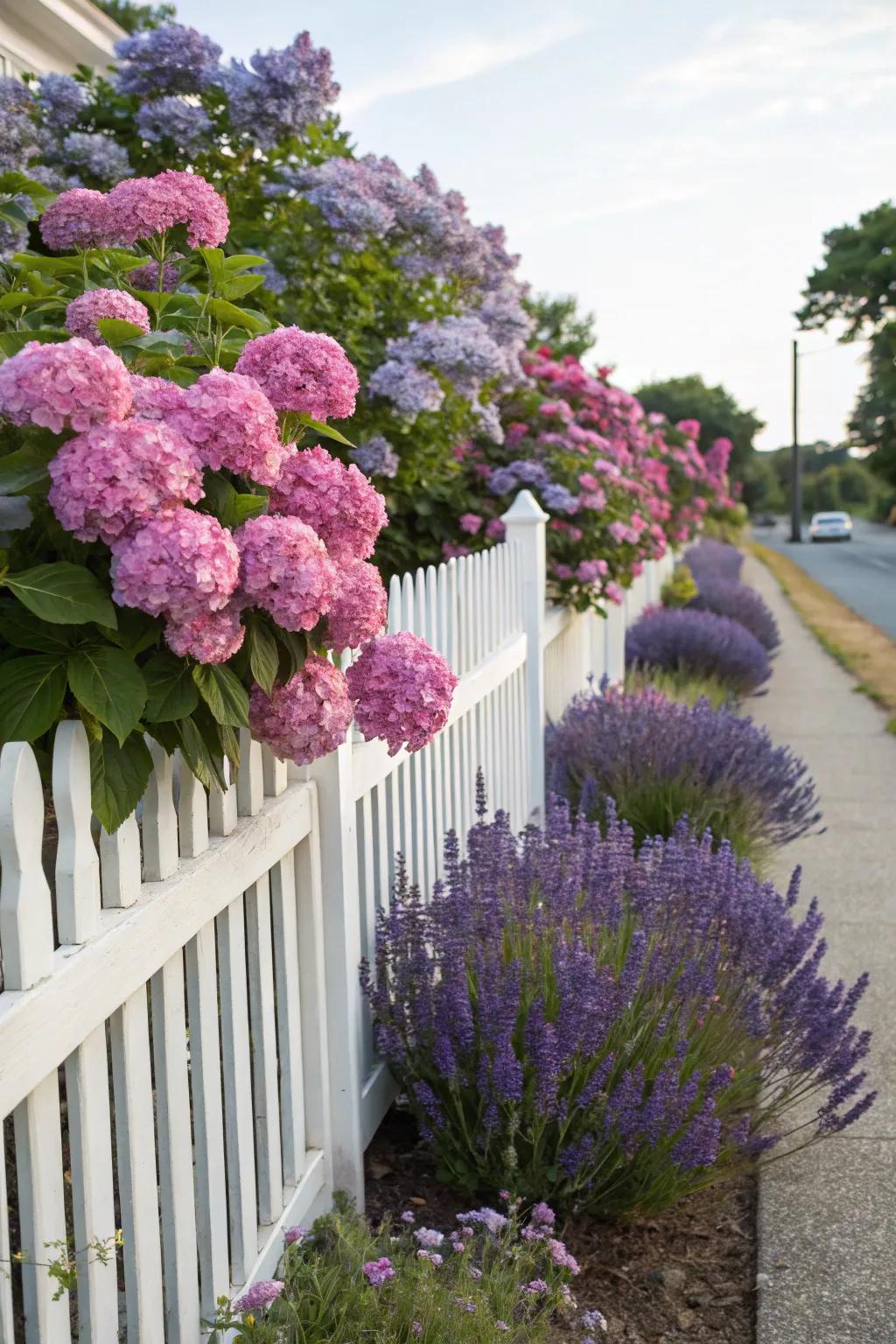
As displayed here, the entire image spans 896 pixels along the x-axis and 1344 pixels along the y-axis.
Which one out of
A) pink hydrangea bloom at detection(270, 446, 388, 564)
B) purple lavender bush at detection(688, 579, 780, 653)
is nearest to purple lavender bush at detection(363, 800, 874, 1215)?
pink hydrangea bloom at detection(270, 446, 388, 564)

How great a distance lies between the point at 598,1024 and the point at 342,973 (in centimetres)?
57

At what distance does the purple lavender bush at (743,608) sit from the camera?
12.2 meters

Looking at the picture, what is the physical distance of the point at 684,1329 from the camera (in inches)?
103

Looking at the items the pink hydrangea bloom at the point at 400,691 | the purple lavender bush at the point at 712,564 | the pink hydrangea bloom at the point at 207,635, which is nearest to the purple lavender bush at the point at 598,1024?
the pink hydrangea bloom at the point at 400,691

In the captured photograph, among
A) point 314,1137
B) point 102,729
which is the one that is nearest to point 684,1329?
point 314,1137

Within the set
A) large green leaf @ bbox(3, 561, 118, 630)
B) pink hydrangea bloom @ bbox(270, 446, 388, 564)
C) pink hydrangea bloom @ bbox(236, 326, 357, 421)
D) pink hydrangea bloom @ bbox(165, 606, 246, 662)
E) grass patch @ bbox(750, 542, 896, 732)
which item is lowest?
grass patch @ bbox(750, 542, 896, 732)

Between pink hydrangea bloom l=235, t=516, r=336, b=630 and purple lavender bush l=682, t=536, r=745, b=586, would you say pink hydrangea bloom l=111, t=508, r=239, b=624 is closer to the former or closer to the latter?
pink hydrangea bloom l=235, t=516, r=336, b=630

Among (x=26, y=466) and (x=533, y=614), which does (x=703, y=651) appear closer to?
(x=533, y=614)

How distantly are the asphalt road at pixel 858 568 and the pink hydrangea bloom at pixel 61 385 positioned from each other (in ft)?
50.2

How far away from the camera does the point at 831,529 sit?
53.7 m

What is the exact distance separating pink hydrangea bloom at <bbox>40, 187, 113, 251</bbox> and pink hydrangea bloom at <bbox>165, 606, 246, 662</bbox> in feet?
3.59

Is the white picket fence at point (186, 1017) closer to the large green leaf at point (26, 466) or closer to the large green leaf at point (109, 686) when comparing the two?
the large green leaf at point (109, 686)

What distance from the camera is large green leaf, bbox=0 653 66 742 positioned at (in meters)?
1.61

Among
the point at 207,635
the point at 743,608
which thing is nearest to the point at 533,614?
the point at 207,635
